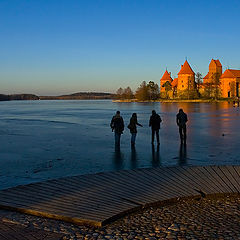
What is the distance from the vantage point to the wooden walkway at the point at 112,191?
525cm

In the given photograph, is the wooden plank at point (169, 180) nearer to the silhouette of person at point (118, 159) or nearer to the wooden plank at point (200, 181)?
the wooden plank at point (200, 181)

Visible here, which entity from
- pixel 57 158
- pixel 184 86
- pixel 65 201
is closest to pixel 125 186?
pixel 65 201

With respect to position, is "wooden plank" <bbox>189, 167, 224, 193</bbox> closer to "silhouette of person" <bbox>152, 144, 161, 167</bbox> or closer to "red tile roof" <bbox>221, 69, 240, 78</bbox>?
"silhouette of person" <bbox>152, 144, 161, 167</bbox>

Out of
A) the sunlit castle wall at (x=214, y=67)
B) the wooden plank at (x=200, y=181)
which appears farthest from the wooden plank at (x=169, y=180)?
the sunlit castle wall at (x=214, y=67)

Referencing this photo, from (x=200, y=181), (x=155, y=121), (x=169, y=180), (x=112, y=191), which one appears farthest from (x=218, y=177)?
(x=155, y=121)

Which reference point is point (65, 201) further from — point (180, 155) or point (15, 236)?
point (180, 155)

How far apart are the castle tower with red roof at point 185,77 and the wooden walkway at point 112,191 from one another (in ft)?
383

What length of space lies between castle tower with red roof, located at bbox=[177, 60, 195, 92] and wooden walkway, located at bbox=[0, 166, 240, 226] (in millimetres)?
116667

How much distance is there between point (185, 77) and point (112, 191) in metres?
121

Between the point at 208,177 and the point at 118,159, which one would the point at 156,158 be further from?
the point at 208,177

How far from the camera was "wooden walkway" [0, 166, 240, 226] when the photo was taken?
525 cm

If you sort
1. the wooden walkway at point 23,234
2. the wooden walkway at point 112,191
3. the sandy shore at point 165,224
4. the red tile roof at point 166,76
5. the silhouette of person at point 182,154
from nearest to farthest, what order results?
1. the wooden walkway at point 23,234
2. the sandy shore at point 165,224
3. the wooden walkway at point 112,191
4. the silhouette of person at point 182,154
5. the red tile roof at point 166,76

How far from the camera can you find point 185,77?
405 feet

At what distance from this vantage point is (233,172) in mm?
7523
